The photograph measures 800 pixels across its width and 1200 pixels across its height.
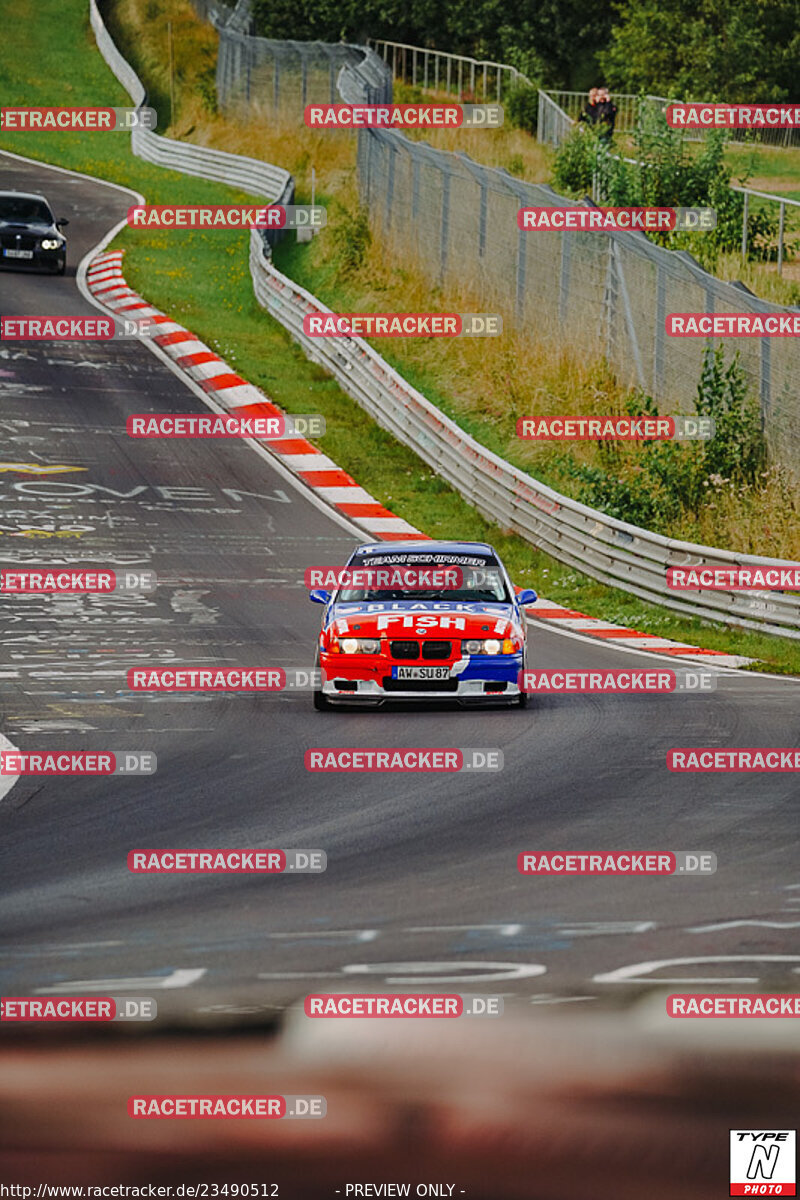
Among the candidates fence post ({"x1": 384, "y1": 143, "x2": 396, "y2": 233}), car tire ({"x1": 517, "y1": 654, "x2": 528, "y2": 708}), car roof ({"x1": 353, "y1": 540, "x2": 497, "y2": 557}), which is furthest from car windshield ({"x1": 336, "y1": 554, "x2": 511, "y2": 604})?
fence post ({"x1": 384, "y1": 143, "x2": 396, "y2": 233})

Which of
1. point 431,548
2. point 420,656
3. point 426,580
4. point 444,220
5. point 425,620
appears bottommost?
point 420,656

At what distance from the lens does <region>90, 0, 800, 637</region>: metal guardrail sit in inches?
765

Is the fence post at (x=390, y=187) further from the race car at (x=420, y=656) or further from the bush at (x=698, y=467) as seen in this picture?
the race car at (x=420, y=656)

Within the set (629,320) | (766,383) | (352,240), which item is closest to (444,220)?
(352,240)

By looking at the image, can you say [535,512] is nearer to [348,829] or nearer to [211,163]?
[348,829]

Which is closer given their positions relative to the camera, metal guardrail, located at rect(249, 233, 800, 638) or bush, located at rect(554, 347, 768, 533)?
metal guardrail, located at rect(249, 233, 800, 638)

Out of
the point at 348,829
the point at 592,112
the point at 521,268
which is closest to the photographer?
the point at 348,829

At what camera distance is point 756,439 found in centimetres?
2222

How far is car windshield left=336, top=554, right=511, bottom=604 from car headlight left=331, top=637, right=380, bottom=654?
72cm

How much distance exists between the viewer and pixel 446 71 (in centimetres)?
6384

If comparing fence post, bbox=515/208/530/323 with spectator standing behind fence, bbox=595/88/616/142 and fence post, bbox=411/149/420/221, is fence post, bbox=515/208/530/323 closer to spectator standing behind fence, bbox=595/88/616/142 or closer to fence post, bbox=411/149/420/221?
fence post, bbox=411/149/420/221

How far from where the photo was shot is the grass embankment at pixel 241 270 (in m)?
22.1

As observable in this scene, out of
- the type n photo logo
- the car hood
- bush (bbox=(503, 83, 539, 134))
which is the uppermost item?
bush (bbox=(503, 83, 539, 134))

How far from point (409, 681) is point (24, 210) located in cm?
2591
